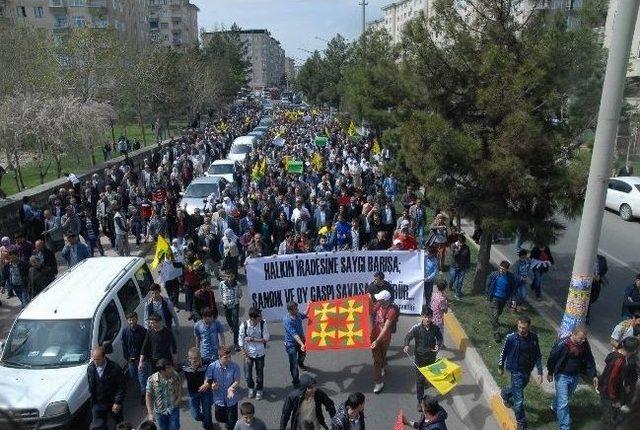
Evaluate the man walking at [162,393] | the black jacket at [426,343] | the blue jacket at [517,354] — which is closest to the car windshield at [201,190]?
the black jacket at [426,343]

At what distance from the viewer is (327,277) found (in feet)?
33.0

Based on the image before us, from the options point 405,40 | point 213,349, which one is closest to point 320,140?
point 405,40

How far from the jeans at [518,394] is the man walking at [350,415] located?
2.25m

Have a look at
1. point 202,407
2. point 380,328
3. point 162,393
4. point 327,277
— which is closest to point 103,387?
point 162,393

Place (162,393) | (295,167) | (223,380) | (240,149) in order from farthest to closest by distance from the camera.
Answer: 1. (240,149)
2. (295,167)
3. (223,380)
4. (162,393)

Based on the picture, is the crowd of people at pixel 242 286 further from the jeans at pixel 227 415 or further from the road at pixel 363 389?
the road at pixel 363 389

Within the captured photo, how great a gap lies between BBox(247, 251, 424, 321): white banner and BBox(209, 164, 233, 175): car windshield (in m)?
13.9

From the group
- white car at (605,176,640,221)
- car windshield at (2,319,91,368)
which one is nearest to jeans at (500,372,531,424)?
car windshield at (2,319,91,368)

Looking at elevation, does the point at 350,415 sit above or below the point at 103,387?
above

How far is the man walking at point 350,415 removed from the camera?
5.96m

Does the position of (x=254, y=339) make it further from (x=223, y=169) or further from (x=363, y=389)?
(x=223, y=169)

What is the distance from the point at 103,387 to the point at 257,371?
2.22m

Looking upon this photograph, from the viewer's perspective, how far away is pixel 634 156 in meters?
29.8

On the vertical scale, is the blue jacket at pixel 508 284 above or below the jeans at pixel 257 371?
above
